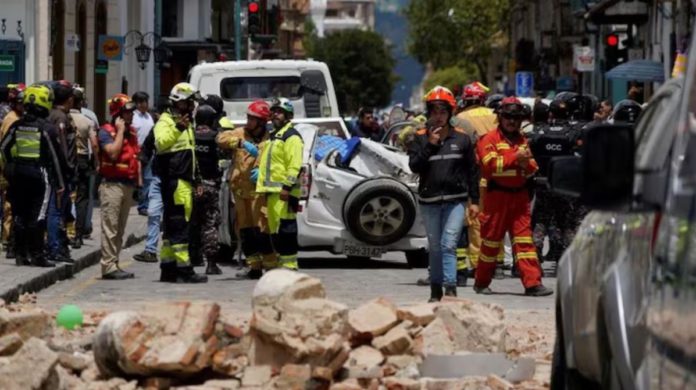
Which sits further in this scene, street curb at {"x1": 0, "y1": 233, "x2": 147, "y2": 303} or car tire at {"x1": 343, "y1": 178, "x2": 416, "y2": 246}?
car tire at {"x1": 343, "y1": 178, "x2": 416, "y2": 246}

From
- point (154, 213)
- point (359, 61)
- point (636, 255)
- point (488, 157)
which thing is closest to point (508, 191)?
point (488, 157)

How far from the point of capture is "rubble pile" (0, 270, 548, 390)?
10.7 metres

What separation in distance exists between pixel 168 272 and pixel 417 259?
374cm

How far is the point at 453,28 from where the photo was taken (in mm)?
107938

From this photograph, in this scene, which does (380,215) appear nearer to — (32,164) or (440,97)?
(32,164)

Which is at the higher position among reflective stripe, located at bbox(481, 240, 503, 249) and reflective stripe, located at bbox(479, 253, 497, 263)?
reflective stripe, located at bbox(481, 240, 503, 249)

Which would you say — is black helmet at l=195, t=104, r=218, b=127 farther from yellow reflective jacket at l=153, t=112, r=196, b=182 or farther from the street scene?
yellow reflective jacket at l=153, t=112, r=196, b=182

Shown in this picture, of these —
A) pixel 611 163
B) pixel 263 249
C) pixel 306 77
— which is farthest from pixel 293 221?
pixel 611 163

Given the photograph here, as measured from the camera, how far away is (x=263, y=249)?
1989 centimetres

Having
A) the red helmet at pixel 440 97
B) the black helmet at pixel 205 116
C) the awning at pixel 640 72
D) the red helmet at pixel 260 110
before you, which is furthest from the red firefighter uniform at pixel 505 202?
the awning at pixel 640 72

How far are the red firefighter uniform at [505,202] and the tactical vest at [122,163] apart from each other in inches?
172

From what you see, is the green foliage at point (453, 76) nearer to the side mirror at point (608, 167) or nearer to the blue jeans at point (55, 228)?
the blue jeans at point (55, 228)

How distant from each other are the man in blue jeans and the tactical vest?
189 inches

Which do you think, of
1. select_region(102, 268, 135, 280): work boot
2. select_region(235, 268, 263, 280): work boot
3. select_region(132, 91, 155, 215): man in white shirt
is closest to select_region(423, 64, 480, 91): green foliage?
select_region(132, 91, 155, 215): man in white shirt
